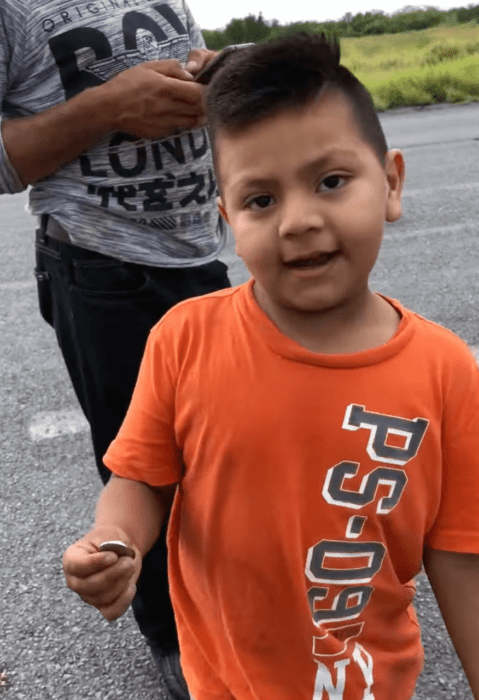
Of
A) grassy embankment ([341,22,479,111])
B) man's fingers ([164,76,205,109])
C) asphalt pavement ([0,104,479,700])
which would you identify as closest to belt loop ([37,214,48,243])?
man's fingers ([164,76,205,109])

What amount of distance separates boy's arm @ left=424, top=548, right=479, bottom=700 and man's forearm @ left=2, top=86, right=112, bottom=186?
3.15ft

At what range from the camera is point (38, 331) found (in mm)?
4676

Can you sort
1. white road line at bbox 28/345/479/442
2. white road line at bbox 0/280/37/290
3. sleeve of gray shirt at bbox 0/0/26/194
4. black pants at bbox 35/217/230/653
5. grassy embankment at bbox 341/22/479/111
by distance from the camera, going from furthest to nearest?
grassy embankment at bbox 341/22/479/111 < white road line at bbox 0/280/37/290 < white road line at bbox 28/345/479/442 < black pants at bbox 35/217/230/653 < sleeve of gray shirt at bbox 0/0/26/194

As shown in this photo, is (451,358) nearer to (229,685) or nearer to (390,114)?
(229,685)

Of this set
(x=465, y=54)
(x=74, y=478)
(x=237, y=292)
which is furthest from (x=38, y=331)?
(x=465, y=54)

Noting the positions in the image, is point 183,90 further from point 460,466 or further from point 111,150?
point 460,466

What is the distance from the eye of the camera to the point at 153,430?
1.16m

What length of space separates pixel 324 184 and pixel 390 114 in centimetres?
1429

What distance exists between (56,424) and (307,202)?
273cm

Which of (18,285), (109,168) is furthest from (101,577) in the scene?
(18,285)

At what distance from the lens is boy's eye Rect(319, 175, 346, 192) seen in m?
1.00

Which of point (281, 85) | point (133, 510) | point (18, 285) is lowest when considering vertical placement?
point (18, 285)

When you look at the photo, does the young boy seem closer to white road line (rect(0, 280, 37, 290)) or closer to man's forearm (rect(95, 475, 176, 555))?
man's forearm (rect(95, 475, 176, 555))

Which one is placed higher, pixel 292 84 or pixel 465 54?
pixel 292 84
